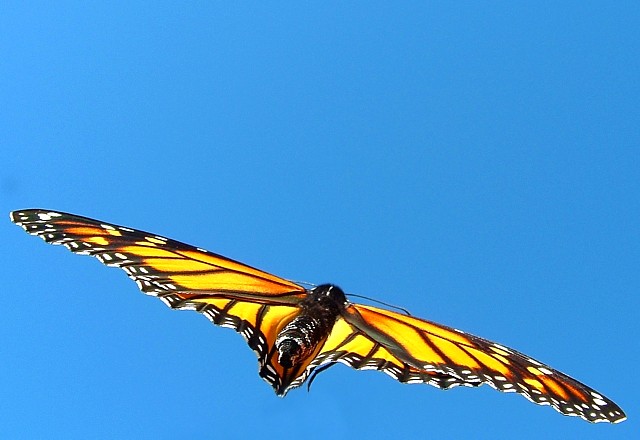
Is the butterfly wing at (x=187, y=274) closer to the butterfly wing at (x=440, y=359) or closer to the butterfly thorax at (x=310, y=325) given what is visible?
the butterfly thorax at (x=310, y=325)

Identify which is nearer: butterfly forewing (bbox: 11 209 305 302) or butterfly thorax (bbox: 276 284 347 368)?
butterfly thorax (bbox: 276 284 347 368)

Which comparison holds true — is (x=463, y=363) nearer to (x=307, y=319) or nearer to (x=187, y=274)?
(x=307, y=319)

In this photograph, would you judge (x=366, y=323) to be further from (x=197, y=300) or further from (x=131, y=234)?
(x=131, y=234)

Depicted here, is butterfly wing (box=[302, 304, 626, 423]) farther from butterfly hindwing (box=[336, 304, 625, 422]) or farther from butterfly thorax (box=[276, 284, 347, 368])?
butterfly thorax (box=[276, 284, 347, 368])

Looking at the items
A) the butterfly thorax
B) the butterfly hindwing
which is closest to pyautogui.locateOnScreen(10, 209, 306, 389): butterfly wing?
the butterfly thorax

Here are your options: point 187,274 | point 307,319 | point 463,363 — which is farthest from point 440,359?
point 187,274

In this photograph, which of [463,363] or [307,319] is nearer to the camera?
[307,319]
